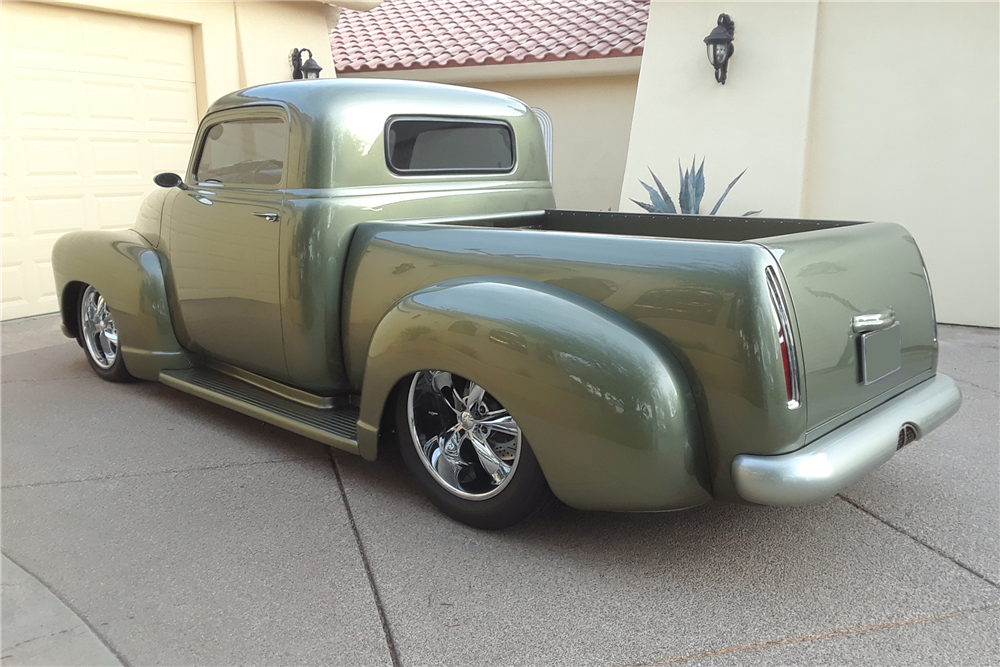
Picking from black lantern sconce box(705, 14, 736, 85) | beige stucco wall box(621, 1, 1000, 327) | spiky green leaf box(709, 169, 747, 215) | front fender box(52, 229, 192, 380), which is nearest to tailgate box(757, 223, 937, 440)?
front fender box(52, 229, 192, 380)

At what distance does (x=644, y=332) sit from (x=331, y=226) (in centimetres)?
169

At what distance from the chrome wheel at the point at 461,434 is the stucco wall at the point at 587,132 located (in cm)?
826

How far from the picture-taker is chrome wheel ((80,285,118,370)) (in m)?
5.09

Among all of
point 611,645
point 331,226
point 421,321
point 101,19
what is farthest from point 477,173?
point 101,19

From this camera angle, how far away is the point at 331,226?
3.72 meters

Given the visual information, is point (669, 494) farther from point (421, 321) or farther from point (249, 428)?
point (249, 428)

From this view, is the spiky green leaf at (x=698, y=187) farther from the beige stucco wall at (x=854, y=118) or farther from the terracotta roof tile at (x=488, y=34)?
the terracotta roof tile at (x=488, y=34)

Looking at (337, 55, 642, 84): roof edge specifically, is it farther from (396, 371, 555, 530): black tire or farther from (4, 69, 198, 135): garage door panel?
(396, 371, 555, 530): black tire

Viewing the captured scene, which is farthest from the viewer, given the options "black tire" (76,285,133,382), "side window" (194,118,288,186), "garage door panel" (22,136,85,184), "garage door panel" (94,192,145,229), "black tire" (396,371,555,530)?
"garage door panel" (94,192,145,229)

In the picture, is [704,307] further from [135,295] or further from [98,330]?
[98,330]

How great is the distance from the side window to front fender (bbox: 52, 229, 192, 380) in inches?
23.8

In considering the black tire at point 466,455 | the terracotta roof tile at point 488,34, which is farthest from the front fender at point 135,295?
the terracotta roof tile at point 488,34

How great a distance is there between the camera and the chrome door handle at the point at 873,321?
2820 mm

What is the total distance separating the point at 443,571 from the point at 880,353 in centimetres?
174
